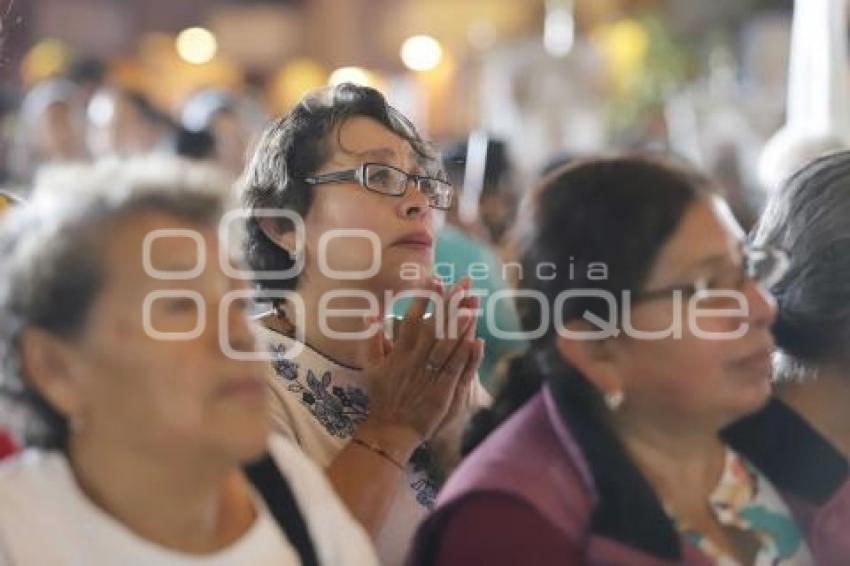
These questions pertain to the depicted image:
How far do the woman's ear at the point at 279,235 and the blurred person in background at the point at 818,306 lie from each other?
0.59 meters

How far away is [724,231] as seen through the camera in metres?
1.61

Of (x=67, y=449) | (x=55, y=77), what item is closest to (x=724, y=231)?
(x=67, y=449)

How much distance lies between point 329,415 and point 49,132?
11.8ft

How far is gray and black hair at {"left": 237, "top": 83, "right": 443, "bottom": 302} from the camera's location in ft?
6.46

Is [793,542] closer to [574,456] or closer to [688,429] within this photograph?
[688,429]

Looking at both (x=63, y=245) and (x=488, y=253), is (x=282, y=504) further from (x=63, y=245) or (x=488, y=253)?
(x=488, y=253)

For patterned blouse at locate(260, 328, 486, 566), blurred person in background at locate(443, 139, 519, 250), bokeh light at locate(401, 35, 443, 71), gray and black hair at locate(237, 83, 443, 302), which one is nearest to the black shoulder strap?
patterned blouse at locate(260, 328, 486, 566)

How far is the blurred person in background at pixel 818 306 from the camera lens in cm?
193

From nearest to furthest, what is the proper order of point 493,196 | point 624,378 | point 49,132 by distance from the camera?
1. point 624,378
2. point 493,196
3. point 49,132

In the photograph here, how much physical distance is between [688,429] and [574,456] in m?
0.14

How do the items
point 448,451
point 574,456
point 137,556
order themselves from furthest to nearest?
point 448,451 → point 574,456 → point 137,556

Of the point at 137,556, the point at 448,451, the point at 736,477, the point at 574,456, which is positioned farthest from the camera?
the point at 448,451

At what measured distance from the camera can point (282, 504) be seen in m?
1.49

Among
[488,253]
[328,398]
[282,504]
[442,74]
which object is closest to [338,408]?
[328,398]
